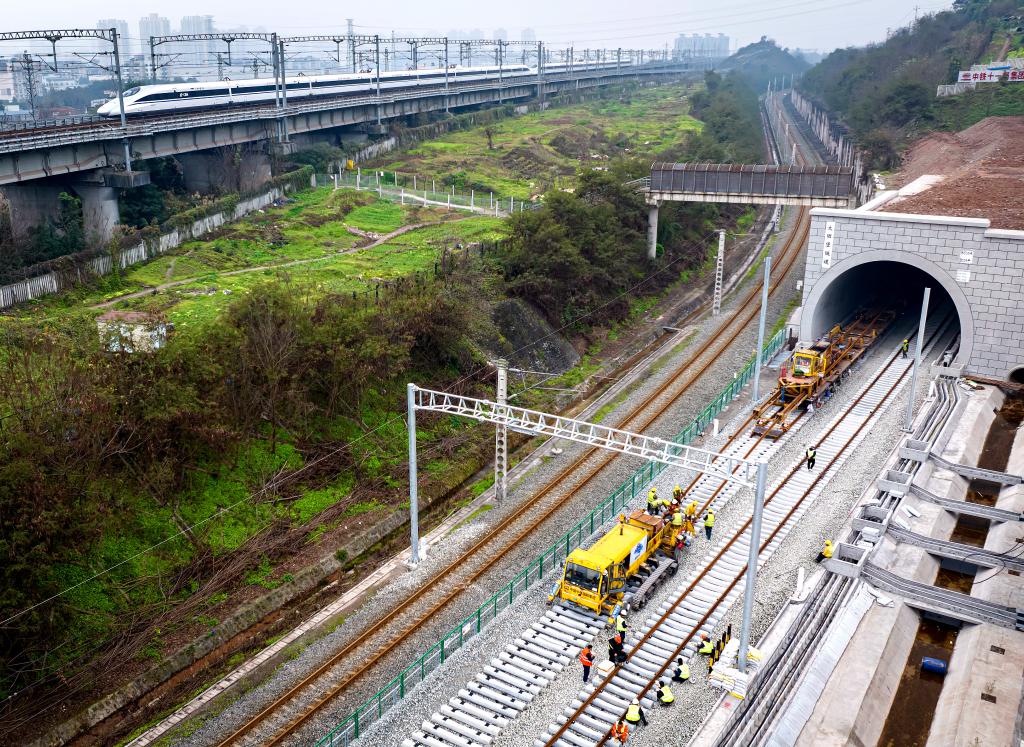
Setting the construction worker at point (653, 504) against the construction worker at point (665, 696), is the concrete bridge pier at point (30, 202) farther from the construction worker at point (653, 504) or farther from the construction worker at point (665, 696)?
the construction worker at point (665, 696)

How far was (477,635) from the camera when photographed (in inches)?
900

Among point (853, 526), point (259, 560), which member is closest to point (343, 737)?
point (259, 560)

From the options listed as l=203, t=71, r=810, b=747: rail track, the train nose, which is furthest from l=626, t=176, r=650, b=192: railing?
the train nose

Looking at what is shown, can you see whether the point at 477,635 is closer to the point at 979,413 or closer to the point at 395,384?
the point at 395,384

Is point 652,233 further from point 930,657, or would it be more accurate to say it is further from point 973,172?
point 930,657

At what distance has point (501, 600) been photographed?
24.6 m

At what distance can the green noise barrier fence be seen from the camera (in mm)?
19516

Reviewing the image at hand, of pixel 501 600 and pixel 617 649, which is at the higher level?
pixel 617 649

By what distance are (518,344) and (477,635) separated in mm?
21002

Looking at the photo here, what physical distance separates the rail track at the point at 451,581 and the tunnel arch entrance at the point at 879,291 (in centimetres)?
649

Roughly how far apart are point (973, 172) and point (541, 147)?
41.1m

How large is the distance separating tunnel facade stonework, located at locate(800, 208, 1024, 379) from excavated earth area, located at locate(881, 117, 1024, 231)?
4957 mm

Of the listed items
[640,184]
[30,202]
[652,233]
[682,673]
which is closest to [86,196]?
[30,202]

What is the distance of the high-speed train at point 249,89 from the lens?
5591cm
